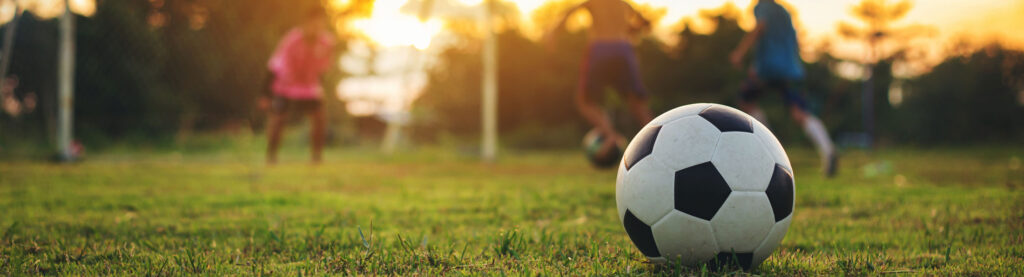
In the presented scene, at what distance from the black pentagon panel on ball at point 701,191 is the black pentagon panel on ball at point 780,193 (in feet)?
0.54

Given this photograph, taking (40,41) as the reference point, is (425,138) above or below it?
below

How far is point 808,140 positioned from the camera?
20.0 m

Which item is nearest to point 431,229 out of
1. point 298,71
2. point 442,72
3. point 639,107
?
point 639,107

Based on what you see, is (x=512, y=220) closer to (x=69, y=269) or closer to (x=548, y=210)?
(x=548, y=210)

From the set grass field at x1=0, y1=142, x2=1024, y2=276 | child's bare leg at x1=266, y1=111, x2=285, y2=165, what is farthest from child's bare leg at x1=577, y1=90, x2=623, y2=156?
child's bare leg at x1=266, y1=111, x2=285, y2=165

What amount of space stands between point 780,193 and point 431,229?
1.53 meters

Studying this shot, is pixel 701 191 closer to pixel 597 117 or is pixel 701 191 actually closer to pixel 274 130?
pixel 597 117

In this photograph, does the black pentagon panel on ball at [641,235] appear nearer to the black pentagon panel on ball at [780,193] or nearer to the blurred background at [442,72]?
the black pentagon panel on ball at [780,193]

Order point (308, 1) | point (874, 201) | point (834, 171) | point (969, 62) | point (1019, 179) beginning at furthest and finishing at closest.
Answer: point (969, 62), point (308, 1), point (834, 171), point (1019, 179), point (874, 201)

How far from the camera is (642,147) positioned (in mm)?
2105

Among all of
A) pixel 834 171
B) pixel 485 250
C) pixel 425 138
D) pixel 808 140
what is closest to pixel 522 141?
pixel 425 138

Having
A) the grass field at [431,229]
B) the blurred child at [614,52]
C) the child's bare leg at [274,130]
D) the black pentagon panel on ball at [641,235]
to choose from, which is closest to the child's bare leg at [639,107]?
the blurred child at [614,52]

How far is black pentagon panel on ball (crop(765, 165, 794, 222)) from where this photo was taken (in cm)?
196

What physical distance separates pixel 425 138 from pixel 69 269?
20109 millimetres
